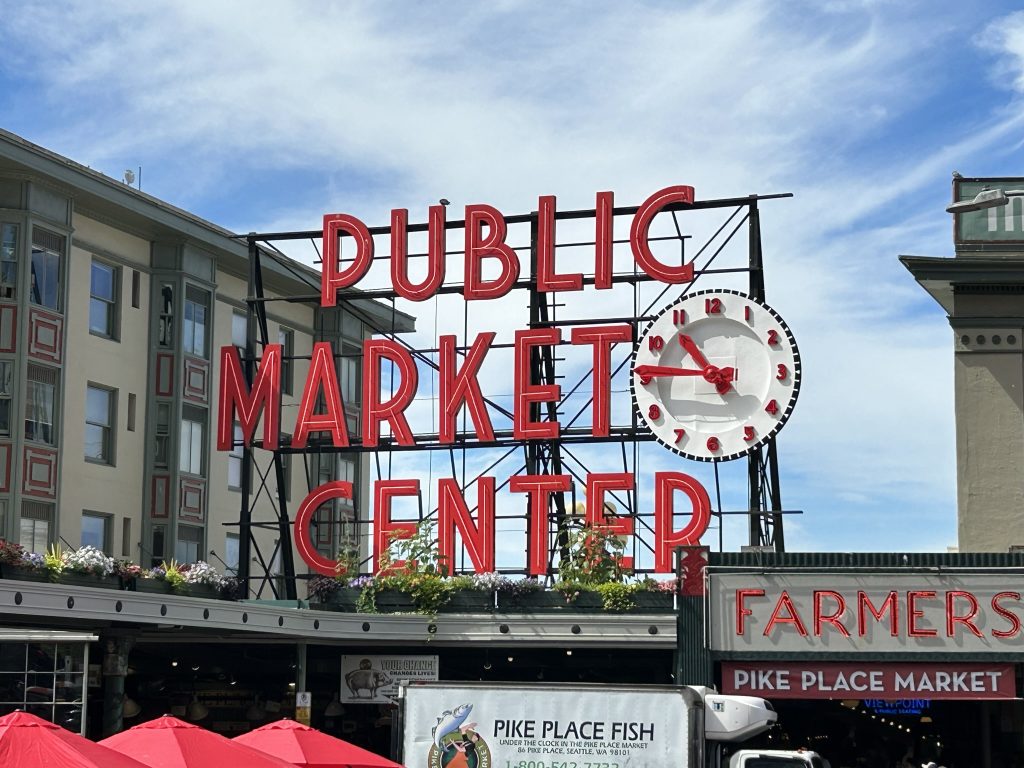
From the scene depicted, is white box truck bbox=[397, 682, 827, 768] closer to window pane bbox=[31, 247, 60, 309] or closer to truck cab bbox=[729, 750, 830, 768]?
truck cab bbox=[729, 750, 830, 768]

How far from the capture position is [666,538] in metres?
41.0

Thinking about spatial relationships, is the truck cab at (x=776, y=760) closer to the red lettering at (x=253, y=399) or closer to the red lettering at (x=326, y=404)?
the red lettering at (x=326, y=404)

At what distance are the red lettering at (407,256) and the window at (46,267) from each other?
9.26 m

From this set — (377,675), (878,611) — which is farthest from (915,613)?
(377,675)

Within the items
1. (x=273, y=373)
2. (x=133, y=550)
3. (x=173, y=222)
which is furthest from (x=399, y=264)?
(x=133, y=550)

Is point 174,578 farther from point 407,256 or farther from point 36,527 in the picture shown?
point 407,256

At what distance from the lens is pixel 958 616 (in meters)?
32.4

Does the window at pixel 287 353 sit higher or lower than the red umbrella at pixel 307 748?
higher

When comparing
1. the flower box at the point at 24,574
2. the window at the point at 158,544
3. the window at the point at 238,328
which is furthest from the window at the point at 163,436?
the flower box at the point at 24,574

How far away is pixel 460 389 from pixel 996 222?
583 inches

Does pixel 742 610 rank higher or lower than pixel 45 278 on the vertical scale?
lower

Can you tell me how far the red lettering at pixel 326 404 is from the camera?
44.3 metres

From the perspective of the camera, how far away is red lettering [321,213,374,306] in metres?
45.7

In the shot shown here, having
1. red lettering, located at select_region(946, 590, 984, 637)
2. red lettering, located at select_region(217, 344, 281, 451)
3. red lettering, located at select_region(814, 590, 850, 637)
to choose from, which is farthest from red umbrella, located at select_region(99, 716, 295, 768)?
red lettering, located at select_region(217, 344, 281, 451)
